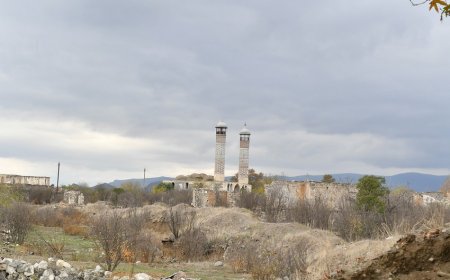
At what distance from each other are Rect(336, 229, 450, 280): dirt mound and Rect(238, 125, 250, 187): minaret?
67.5m

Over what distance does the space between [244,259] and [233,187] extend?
171ft

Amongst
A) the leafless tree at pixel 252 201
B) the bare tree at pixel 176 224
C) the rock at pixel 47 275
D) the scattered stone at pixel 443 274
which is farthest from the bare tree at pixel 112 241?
the leafless tree at pixel 252 201

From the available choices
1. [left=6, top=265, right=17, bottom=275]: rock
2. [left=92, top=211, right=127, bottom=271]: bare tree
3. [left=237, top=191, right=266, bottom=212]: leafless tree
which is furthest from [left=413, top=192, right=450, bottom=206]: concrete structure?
[left=6, top=265, right=17, bottom=275]: rock

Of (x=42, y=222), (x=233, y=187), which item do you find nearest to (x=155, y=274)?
(x=42, y=222)

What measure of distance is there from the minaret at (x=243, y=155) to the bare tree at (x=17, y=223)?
50311 mm

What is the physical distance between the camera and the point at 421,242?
6.50m

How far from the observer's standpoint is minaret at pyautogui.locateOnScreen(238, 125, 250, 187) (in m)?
74.2

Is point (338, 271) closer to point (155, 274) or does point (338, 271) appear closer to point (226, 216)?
point (155, 274)

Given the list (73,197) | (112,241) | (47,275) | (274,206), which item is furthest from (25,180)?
(47,275)

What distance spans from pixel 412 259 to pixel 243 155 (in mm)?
67633

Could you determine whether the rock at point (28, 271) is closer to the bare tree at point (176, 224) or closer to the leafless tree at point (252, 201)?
the bare tree at point (176, 224)

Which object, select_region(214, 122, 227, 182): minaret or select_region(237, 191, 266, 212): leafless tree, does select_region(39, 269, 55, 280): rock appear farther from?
select_region(214, 122, 227, 182): minaret

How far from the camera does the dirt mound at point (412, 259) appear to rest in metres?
6.32

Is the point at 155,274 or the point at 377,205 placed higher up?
the point at 377,205
